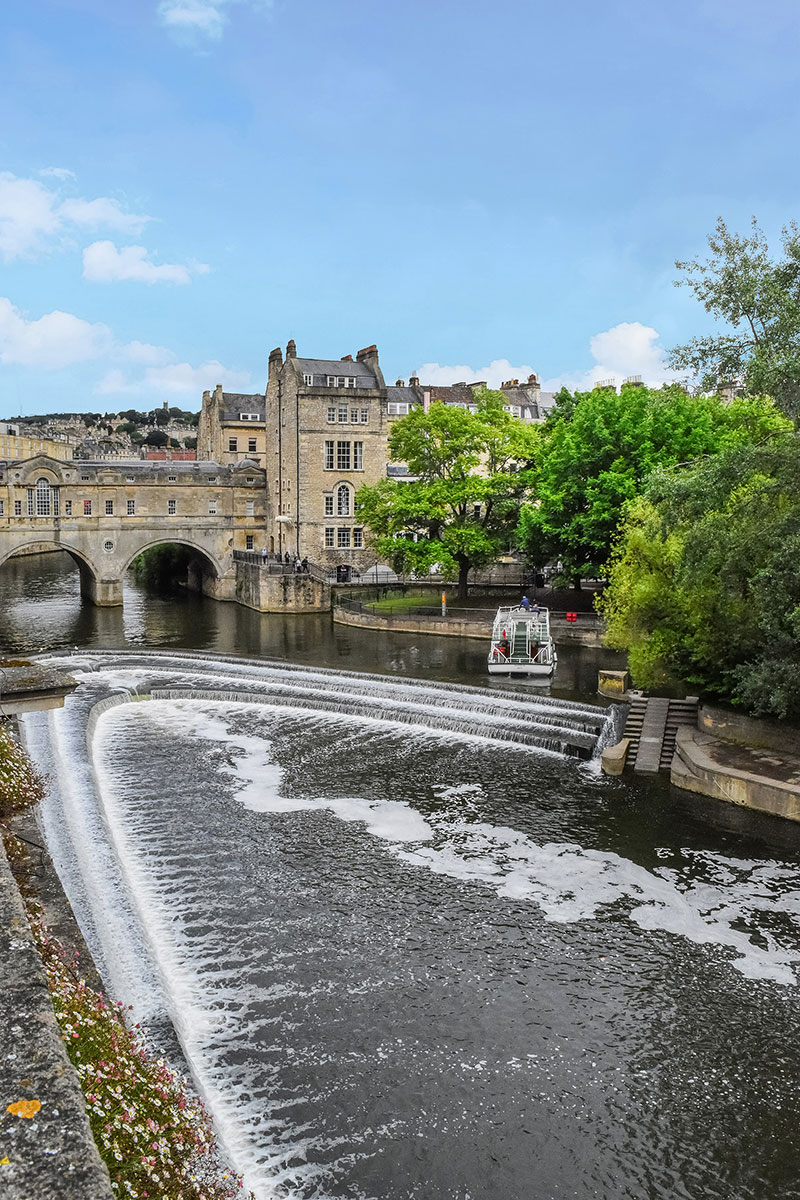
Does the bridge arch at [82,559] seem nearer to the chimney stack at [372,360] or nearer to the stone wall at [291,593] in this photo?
the stone wall at [291,593]

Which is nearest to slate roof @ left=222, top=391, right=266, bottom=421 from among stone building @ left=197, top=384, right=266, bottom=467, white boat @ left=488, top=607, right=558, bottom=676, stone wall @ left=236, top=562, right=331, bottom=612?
stone building @ left=197, top=384, right=266, bottom=467

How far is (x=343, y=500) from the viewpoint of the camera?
212ft

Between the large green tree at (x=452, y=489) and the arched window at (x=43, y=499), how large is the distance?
21326 millimetres

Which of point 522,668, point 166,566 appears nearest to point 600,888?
point 522,668

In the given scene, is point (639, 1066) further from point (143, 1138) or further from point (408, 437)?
point (408, 437)

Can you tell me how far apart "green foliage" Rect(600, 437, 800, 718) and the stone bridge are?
39.8 meters

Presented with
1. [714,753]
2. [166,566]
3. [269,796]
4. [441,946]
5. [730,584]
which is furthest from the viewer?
[166,566]

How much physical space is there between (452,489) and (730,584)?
28525 mm

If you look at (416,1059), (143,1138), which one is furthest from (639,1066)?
(143,1138)

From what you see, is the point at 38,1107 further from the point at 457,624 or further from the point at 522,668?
the point at 457,624

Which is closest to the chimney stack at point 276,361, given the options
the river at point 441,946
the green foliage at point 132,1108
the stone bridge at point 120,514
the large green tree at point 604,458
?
the stone bridge at point 120,514

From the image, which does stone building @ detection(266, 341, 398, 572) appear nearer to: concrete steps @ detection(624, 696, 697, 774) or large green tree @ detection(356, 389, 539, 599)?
large green tree @ detection(356, 389, 539, 599)

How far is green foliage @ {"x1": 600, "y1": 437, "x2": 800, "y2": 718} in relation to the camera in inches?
839

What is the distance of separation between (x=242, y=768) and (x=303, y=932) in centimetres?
860
